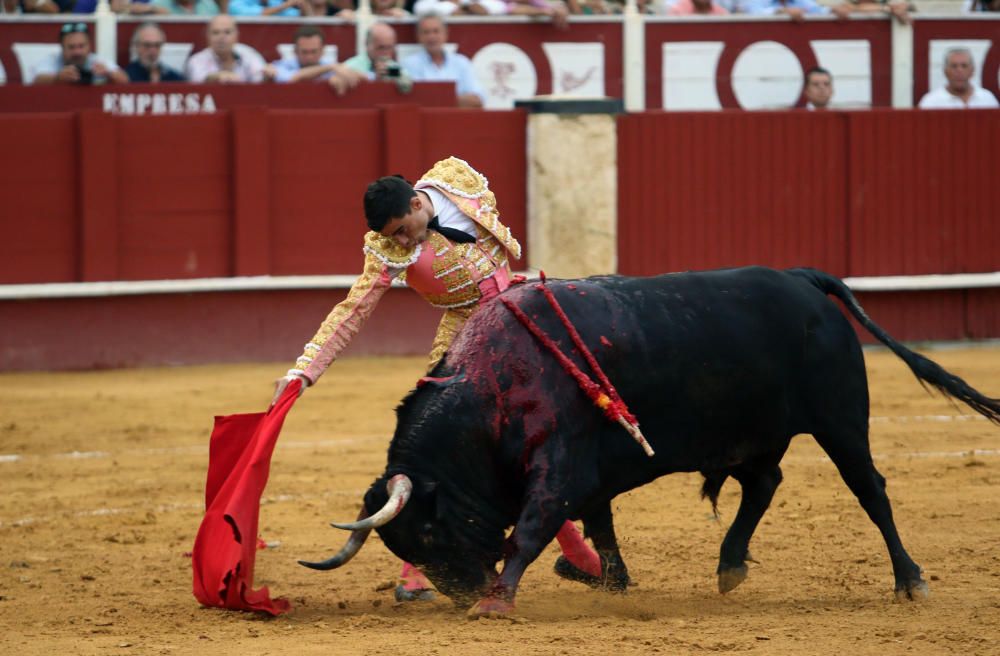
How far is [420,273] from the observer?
14.0ft

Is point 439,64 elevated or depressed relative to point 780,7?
depressed

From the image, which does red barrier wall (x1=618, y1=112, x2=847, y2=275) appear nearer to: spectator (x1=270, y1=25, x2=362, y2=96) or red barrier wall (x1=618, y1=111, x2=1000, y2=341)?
red barrier wall (x1=618, y1=111, x2=1000, y2=341)

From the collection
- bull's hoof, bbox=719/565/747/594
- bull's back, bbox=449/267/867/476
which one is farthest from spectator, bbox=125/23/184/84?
bull's hoof, bbox=719/565/747/594

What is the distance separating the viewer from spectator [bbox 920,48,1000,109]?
984 centimetres

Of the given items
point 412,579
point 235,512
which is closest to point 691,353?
point 412,579

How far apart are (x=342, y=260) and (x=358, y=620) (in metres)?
5.29

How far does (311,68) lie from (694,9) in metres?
2.65

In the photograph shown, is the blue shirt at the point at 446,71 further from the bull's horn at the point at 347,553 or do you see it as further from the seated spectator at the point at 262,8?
the bull's horn at the point at 347,553

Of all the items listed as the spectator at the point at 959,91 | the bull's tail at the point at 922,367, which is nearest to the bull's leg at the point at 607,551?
the bull's tail at the point at 922,367

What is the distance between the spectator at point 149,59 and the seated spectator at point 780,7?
146 inches

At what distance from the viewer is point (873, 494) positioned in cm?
427

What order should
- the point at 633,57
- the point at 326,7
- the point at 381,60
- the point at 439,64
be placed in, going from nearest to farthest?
the point at 381,60 → the point at 439,64 → the point at 326,7 → the point at 633,57

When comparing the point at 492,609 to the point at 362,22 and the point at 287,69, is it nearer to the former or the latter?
the point at 287,69

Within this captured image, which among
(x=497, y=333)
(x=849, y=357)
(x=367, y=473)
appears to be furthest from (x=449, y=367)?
(x=367, y=473)
